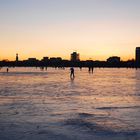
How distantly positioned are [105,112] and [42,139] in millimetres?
4524

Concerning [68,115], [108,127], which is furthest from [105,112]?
[108,127]

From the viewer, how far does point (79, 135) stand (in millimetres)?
8695

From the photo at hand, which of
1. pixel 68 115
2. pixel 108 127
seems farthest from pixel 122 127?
pixel 68 115

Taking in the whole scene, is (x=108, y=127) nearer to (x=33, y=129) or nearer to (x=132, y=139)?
(x=132, y=139)

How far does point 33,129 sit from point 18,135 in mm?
760

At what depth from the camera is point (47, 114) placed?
1180 cm

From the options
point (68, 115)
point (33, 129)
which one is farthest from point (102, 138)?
point (68, 115)

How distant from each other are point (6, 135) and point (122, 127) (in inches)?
133

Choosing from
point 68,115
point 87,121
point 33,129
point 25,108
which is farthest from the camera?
point 25,108

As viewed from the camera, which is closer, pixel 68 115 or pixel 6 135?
pixel 6 135

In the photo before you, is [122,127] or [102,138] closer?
[102,138]

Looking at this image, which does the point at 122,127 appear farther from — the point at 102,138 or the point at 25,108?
the point at 25,108

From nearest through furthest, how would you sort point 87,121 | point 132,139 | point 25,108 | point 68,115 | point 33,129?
1. point 132,139
2. point 33,129
3. point 87,121
4. point 68,115
5. point 25,108

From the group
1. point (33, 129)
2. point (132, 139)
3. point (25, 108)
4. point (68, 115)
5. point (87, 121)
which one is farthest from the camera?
point (25, 108)
